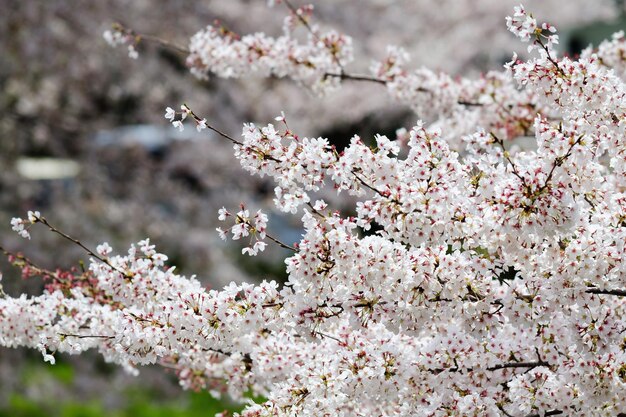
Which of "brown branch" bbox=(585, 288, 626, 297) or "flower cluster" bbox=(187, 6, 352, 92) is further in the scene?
"flower cluster" bbox=(187, 6, 352, 92)

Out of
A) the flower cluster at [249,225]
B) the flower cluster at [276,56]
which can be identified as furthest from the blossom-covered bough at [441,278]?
the flower cluster at [276,56]


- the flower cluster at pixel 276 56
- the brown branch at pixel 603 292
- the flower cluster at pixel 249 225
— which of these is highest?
the flower cluster at pixel 276 56

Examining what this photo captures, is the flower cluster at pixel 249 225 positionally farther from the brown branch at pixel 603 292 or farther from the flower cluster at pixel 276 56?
the flower cluster at pixel 276 56

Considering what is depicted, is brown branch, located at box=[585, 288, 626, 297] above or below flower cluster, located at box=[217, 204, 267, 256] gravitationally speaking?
below

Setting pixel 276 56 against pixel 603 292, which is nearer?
pixel 603 292

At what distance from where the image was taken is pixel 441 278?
2.55 meters

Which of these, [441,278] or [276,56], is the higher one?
[276,56]

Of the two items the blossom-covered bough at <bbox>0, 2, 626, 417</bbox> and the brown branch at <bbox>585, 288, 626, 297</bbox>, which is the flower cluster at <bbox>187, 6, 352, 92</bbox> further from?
the brown branch at <bbox>585, 288, 626, 297</bbox>

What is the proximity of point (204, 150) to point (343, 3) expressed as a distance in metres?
2.85

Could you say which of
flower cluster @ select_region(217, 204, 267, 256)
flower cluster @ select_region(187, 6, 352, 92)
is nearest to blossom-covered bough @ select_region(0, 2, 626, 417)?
flower cluster @ select_region(217, 204, 267, 256)

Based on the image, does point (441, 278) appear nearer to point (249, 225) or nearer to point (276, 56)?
point (249, 225)

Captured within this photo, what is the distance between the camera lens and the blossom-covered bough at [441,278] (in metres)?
2.51

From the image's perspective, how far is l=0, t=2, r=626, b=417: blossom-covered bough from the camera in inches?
98.9

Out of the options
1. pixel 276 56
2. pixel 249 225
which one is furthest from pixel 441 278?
pixel 276 56
